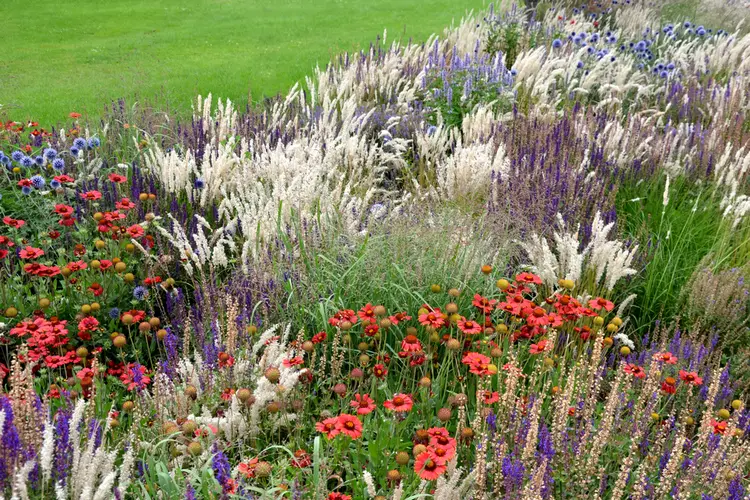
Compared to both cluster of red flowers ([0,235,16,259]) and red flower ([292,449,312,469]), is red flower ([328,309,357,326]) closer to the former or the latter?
red flower ([292,449,312,469])

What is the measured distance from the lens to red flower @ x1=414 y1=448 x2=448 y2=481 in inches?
74.2

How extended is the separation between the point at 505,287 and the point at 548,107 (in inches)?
147

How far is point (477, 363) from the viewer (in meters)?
2.42

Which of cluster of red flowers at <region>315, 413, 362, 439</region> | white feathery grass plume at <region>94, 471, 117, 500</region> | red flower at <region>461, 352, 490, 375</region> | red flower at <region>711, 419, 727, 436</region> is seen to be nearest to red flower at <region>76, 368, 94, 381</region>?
white feathery grass plume at <region>94, 471, 117, 500</region>

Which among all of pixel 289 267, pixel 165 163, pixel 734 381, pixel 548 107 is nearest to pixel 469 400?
pixel 289 267

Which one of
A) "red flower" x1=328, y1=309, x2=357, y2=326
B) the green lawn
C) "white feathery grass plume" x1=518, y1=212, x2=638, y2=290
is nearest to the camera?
"red flower" x1=328, y1=309, x2=357, y2=326

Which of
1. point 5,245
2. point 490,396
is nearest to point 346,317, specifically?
point 490,396

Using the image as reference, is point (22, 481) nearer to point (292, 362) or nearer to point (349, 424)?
point (349, 424)

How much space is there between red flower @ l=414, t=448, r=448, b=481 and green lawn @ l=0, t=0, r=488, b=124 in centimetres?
521

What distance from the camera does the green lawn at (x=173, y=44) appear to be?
8.94m

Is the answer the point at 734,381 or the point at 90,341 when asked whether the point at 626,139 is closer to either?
the point at 734,381

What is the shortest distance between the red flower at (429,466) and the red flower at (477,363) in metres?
0.47

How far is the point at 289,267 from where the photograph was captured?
10.8 feet

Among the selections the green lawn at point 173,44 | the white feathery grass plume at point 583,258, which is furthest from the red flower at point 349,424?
the green lawn at point 173,44
